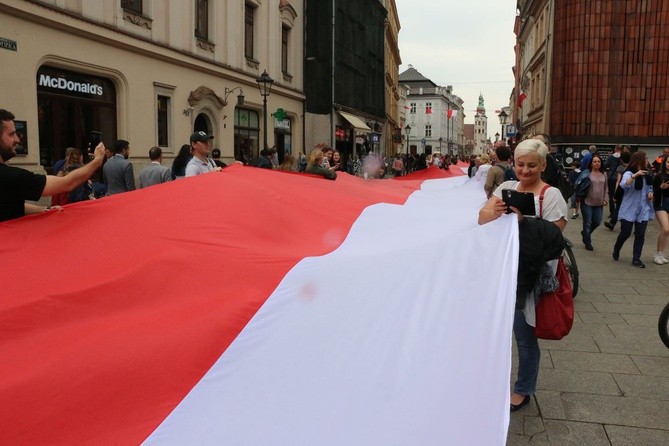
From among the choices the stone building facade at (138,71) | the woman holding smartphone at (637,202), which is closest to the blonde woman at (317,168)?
the woman holding smartphone at (637,202)

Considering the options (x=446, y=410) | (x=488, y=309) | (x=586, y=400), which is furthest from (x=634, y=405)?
(x=446, y=410)

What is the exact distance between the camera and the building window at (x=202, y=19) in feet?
63.5

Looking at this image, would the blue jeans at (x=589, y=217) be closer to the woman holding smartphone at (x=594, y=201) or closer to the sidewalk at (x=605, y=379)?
the woman holding smartphone at (x=594, y=201)

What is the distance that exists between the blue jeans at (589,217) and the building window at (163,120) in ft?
40.4

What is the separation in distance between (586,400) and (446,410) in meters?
2.22

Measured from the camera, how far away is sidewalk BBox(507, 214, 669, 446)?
3.49 meters

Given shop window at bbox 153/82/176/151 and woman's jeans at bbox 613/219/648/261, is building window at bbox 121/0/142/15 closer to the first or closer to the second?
shop window at bbox 153/82/176/151

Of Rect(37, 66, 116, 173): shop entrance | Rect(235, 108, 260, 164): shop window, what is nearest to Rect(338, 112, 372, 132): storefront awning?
Rect(235, 108, 260, 164): shop window

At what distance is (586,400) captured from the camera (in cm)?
396

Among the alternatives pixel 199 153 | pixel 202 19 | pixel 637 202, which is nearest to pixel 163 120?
pixel 202 19

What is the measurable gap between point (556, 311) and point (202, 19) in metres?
19.0

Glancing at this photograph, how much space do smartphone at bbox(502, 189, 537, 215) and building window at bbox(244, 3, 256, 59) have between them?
2146 cm

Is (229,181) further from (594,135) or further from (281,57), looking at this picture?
(594,135)

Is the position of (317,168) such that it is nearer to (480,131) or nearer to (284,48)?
(284,48)
